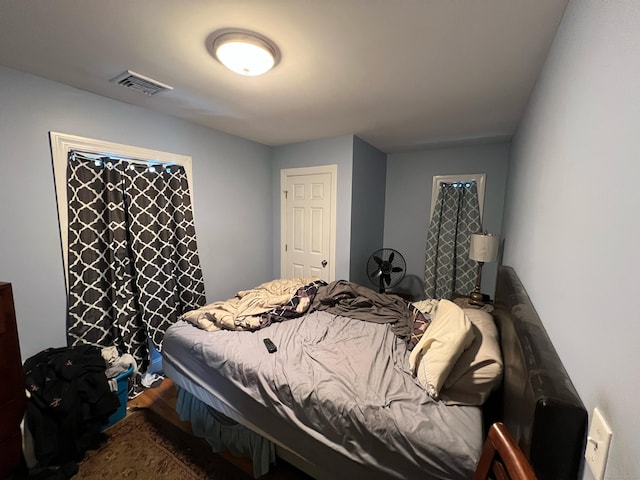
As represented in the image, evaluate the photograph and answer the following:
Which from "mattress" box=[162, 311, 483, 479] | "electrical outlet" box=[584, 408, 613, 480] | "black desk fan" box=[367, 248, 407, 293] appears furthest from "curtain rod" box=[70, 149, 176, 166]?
"electrical outlet" box=[584, 408, 613, 480]

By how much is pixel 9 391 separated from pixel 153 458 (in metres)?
0.86

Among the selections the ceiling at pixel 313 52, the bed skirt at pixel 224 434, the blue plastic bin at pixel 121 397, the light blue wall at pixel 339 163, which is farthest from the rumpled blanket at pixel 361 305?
the ceiling at pixel 313 52

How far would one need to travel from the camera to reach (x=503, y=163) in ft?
9.98

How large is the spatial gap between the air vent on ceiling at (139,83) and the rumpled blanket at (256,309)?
1.64 metres

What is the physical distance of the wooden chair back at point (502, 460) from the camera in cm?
56

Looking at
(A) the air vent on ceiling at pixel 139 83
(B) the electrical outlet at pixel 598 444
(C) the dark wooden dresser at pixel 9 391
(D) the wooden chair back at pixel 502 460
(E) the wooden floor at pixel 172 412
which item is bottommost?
(E) the wooden floor at pixel 172 412

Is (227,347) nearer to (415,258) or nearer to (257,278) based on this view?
(257,278)

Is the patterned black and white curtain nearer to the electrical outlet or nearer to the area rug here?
the area rug

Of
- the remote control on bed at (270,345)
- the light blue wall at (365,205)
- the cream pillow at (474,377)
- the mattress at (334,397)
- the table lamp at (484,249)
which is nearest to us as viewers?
the mattress at (334,397)

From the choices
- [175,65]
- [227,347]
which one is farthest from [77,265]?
[175,65]

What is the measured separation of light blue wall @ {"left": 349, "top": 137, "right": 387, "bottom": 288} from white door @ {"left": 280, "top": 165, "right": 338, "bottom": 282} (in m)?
0.25

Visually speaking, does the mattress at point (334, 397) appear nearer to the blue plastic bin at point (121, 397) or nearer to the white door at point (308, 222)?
the blue plastic bin at point (121, 397)

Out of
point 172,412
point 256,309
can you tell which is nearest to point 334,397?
point 256,309

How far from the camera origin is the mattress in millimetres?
1038
